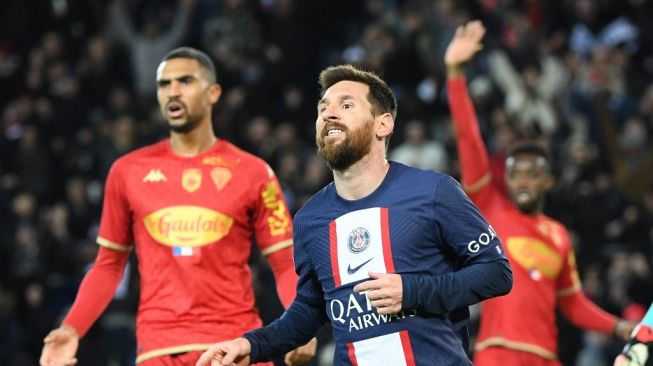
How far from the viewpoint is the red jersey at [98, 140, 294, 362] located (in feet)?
21.9

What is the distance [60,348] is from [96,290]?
48 cm

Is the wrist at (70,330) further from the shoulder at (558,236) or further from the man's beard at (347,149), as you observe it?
the shoulder at (558,236)

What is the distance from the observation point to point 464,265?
5262 mm

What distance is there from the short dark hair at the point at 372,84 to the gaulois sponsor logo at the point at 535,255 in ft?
8.39

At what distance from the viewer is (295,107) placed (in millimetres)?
15641

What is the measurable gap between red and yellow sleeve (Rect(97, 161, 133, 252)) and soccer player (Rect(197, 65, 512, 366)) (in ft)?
5.66

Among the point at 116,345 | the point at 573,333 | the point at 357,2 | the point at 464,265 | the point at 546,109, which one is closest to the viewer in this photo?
the point at 464,265

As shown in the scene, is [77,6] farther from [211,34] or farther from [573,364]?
[573,364]

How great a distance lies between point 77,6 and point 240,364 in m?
12.7

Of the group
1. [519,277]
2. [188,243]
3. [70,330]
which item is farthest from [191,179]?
[519,277]

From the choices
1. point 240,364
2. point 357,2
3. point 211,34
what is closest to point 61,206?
point 211,34

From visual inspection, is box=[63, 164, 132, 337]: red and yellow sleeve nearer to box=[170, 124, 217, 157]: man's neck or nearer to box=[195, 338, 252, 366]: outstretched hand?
box=[170, 124, 217, 157]: man's neck

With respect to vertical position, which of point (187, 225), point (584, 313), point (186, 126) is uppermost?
point (186, 126)

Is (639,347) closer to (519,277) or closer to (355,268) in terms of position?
(355,268)
